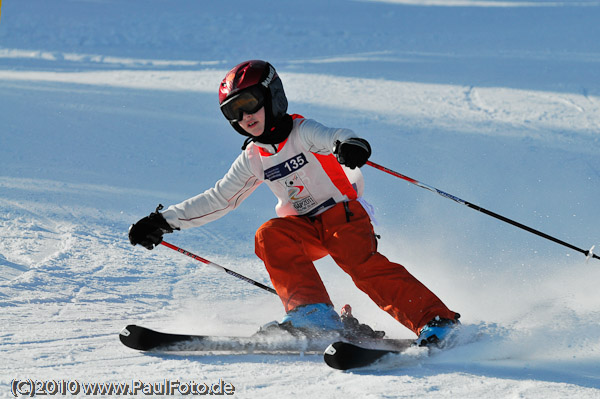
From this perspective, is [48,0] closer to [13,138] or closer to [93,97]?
[93,97]

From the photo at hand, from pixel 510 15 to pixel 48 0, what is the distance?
363 inches

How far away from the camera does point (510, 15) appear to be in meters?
13.4

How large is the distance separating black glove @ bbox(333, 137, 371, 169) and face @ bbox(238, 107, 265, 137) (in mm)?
416

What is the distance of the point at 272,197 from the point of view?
5605mm

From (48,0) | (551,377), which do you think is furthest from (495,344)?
(48,0)

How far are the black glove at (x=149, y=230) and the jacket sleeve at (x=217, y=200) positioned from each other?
0.04 metres

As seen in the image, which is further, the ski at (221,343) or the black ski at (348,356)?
the ski at (221,343)

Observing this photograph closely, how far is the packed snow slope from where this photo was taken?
2.72m

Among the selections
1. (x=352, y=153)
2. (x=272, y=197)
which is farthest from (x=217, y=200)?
(x=272, y=197)

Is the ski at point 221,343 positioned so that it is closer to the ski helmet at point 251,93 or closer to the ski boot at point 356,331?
the ski boot at point 356,331

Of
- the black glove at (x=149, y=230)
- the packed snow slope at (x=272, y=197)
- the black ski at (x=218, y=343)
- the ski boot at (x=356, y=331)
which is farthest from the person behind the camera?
the black glove at (x=149, y=230)

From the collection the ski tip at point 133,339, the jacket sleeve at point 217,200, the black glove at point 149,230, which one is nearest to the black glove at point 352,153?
the jacket sleeve at point 217,200

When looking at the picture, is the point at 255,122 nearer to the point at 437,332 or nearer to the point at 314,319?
the point at 314,319

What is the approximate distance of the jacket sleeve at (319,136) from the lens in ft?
10.4
